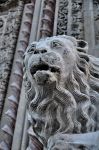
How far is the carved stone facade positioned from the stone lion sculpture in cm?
56

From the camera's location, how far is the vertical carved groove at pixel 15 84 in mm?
2252

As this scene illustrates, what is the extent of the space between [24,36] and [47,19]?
0.81 ft

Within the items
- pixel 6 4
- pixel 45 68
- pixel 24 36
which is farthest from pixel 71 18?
pixel 45 68

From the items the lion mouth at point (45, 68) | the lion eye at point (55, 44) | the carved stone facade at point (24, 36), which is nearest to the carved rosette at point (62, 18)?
the carved stone facade at point (24, 36)

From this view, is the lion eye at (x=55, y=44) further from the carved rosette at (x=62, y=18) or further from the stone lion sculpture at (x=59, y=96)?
the carved rosette at (x=62, y=18)

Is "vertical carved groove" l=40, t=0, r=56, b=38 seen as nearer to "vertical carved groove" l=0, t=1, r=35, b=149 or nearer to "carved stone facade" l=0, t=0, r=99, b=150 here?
"carved stone facade" l=0, t=0, r=99, b=150

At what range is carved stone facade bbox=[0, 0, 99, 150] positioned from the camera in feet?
7.29

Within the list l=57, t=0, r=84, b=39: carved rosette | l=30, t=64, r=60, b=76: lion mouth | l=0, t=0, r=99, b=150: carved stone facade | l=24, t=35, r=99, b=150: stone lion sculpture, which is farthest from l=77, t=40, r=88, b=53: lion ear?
l=57, t=0, r=84, b=39: carved rosette

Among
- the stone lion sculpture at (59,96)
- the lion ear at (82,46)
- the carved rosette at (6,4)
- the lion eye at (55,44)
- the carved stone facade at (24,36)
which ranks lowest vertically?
the stone lion sculpture at (59,96)

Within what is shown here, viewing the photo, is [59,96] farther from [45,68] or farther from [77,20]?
[77,20]

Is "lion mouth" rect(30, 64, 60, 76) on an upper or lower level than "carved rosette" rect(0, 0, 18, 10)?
lower

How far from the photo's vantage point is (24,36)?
110 inches

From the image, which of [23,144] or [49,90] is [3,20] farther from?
[49,90]

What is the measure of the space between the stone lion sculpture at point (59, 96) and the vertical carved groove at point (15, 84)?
0.83 metres
